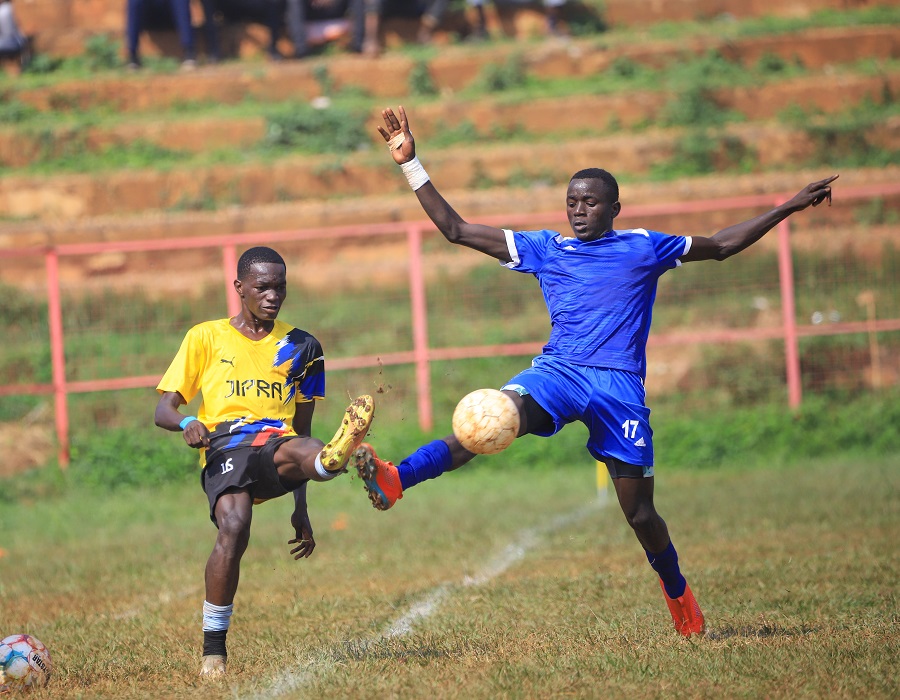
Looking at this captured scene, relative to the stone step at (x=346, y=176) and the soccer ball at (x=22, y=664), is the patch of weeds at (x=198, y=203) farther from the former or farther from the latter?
the soccer ball at (x=22, y=664)

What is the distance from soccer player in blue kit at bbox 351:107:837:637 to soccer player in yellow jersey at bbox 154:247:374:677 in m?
0.51

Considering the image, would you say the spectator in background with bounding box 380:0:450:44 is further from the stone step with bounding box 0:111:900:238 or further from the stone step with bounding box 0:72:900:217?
the stone step with bounding box 0:111:900:238

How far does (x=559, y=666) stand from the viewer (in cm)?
553

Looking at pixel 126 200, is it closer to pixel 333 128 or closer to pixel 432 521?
pixel 333 128

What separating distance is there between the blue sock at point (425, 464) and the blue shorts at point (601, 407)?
0.46m

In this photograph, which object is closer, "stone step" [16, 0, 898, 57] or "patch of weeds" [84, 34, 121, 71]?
"patch of weeds" [84, 34, 121, 71]

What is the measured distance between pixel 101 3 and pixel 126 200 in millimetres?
6558

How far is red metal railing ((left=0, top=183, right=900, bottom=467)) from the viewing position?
15.0 metres

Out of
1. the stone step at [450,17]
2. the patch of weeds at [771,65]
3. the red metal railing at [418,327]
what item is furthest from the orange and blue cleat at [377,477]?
the stone step at [450,17]

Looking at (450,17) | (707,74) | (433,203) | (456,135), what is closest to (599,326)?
(433,203)

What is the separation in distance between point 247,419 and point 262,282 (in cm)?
68

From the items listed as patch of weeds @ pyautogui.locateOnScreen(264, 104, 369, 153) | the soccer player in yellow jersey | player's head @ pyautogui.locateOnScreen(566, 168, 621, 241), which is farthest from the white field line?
patch of weeds @ pyautogui.locateOnScreen(264, 104, 369, 153)

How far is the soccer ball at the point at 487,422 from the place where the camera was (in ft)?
19.2

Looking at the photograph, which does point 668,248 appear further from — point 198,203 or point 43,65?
point 43,65
